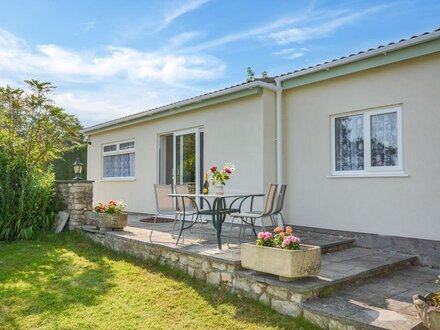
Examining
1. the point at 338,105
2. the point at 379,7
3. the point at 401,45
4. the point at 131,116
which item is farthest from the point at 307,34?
the point at 131,116

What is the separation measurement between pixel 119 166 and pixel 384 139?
8.39 meters

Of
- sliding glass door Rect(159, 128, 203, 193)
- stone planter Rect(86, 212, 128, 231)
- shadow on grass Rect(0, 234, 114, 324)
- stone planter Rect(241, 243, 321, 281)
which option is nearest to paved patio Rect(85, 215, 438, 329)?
stone planter Rect(241, 243, 321, 281)

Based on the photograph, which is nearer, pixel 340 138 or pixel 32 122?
Result: pixel 340 138

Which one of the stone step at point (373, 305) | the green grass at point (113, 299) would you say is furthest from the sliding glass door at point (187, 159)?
the stone step at point (373, 305)

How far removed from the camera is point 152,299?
4172mm

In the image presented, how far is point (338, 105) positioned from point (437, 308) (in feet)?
13.8

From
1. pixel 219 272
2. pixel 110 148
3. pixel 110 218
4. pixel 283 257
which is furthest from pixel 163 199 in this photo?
pixel 110 148

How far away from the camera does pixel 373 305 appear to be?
3473 mm

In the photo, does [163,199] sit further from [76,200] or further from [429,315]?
[429,315]

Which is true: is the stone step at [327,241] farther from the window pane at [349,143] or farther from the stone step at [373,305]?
the window pane at [349,143]

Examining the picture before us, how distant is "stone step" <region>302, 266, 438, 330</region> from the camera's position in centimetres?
305

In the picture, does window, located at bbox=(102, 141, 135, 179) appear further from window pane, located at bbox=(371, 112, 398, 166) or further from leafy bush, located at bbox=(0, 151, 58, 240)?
window pane, located at bbox=(371, 112, 398, 166)

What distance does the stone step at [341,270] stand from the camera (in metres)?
3.68

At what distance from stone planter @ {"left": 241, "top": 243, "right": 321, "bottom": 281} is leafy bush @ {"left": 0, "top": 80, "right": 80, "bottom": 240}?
5330 mm
